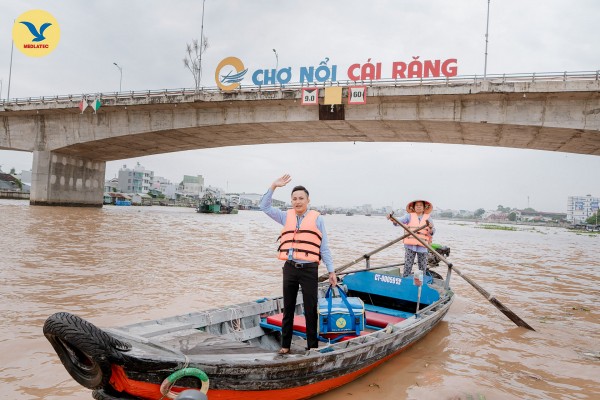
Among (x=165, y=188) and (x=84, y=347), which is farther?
(x=165, y=188)

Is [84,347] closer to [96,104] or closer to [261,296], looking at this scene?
[261,296]

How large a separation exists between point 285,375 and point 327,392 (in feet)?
2.94

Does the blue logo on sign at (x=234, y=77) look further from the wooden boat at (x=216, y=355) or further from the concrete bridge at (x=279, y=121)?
the wooden boat at (x=216, y=355)

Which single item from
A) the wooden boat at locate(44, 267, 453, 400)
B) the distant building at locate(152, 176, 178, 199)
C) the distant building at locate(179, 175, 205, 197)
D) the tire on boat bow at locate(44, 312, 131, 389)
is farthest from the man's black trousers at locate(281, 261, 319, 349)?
the distant building at locate(179, 175, 205, 197)

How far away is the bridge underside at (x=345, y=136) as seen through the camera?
811 inches

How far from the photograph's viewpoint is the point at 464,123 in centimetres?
2036

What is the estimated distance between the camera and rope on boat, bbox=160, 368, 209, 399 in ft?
9.04

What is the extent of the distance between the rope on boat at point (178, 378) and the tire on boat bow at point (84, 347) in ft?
1.13

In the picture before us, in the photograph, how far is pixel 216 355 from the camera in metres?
3.10

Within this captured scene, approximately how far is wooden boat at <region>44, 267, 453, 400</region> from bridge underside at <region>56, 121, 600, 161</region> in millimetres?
18587

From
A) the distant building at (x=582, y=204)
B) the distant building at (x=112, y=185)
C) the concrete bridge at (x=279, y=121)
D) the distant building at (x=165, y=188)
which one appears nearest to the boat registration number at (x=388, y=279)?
the concrete bridge at (x=279, y=121)

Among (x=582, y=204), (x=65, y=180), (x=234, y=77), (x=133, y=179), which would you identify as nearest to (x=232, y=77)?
(x=234, y=77)

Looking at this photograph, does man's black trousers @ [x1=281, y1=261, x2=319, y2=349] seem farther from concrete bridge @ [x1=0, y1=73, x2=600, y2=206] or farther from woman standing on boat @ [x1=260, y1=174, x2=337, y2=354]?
concrete bridge @ [x1=0, y1=73, x2=600, y2=206]

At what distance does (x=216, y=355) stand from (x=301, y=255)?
4.07 ft
